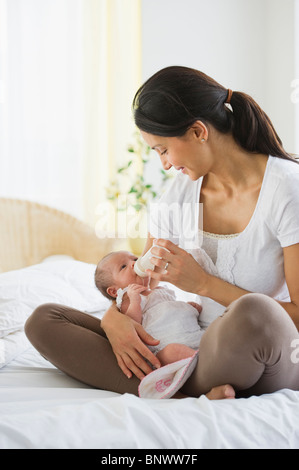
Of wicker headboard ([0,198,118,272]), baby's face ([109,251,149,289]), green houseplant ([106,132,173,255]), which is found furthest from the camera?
green houseplant ([106,132,173,255])

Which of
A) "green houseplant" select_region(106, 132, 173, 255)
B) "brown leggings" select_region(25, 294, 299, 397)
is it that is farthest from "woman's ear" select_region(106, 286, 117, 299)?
"green houseplant" select_region(106, 132, 173, 255)

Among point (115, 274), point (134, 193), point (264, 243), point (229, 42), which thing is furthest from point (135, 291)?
point (229, 42)

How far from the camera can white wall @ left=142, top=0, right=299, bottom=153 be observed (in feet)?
9.99

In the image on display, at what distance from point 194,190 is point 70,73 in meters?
1.67

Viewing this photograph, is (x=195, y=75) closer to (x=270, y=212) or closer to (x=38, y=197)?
→ (x=270, y=212)

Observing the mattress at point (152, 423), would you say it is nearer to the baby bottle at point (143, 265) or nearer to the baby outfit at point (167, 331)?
the baby outfit at point (167, 331)

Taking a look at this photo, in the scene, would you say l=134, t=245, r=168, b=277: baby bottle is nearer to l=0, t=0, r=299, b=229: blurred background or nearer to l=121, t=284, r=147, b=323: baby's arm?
l=121, t=284, r=147, b=323: baby's arm

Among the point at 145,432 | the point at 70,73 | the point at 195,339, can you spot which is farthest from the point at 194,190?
the point at 70,73

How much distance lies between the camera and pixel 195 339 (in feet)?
4.01

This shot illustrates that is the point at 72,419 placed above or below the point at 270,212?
below

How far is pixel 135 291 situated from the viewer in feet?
4.41

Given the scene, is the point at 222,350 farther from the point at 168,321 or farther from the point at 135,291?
the point at 135,291

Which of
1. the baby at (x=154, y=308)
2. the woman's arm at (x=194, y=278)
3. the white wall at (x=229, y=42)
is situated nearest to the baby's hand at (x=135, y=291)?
the baby at (x=154, y=308)

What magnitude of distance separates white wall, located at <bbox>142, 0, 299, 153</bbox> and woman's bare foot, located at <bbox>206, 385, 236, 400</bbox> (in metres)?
2.22
